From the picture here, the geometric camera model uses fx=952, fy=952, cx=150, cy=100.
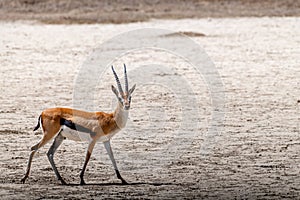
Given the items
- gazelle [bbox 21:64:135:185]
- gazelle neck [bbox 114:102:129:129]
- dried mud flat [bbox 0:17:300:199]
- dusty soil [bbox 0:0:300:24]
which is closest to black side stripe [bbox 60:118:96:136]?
gazelle [bbox 21:64:135:185]

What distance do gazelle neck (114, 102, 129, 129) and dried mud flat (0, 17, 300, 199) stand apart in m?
0.59

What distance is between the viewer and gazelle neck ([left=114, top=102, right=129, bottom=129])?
29.9 feet

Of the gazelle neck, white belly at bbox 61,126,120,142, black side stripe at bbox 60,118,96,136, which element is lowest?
white belly at bbox 61,126,120,142

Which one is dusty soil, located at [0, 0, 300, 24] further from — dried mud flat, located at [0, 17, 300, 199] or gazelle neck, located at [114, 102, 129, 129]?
gazelle neck, located at [114, 102, 129, 129]

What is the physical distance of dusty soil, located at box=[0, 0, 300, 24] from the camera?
22109 millimetres

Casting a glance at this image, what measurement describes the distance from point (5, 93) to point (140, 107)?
7.57 feet

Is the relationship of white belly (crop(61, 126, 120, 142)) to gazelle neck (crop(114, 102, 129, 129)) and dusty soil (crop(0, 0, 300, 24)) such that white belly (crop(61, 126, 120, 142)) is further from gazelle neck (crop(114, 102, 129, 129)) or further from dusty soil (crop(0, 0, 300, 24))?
dusty soil (crop(0, 0, 300, 24))

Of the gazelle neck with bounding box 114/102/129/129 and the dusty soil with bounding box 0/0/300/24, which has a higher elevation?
the dusty soil with bounding box 0/0/300/24

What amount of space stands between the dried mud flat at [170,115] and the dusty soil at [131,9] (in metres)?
0.91

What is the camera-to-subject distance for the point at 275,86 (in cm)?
1480

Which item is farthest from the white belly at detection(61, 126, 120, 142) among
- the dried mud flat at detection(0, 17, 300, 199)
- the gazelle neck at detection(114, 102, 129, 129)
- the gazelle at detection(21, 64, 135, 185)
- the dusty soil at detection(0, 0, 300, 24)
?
the dusty soil at detection(0, 0, 300, 24)

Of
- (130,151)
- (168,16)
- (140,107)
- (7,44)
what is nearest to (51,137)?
(130,151)

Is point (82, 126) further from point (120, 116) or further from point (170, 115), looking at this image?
point (170, 115)

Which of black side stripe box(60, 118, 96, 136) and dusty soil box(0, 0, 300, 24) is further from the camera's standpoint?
dusty soil box(0, 0, 300, 24)
